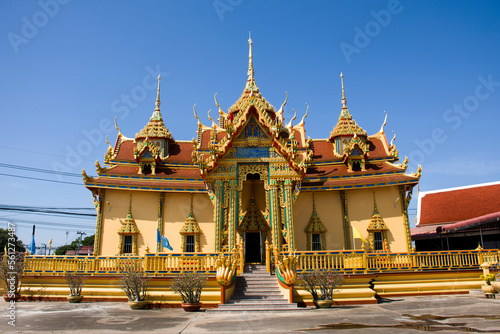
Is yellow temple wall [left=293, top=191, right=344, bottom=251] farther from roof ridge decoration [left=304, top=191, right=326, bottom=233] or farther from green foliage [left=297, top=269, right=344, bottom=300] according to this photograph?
green foliage [left=297, top=269, right=344, bottom=300]

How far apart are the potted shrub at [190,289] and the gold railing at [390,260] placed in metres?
3.59

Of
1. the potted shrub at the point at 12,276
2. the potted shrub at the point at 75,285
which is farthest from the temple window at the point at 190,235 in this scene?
the potted shrub at the point at 12,276

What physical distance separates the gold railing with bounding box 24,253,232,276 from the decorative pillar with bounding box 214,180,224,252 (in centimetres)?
171

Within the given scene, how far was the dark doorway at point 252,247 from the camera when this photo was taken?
59.7ft

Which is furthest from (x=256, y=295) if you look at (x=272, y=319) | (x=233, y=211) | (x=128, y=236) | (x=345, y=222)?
(x=128, y=236)

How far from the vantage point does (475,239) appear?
22594 mm

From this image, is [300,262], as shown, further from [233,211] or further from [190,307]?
[190,307]

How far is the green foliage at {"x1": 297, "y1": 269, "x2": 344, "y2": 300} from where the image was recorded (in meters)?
12.1

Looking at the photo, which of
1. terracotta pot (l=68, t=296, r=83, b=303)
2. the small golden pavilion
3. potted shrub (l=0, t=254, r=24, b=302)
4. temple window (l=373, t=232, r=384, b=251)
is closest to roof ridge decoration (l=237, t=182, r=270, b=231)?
the small golden pavilion

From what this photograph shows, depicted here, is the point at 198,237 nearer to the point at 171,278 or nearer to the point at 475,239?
the point at 171,278

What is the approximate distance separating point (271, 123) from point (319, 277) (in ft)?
25.3

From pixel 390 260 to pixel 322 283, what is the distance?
4084mm

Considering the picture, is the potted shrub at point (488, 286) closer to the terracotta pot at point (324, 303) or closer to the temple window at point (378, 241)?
the temple window at point (378, 241)

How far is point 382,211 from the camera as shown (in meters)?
18.9
